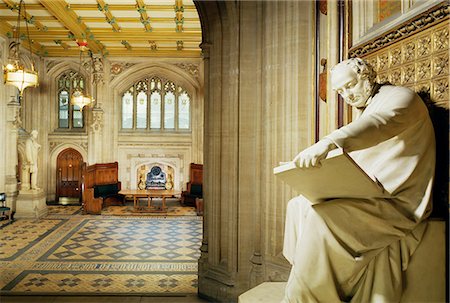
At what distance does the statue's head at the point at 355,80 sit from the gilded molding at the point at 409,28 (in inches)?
19.0

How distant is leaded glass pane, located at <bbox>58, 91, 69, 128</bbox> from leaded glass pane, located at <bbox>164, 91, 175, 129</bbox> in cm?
360

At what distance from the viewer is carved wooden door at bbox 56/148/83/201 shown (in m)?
13.5

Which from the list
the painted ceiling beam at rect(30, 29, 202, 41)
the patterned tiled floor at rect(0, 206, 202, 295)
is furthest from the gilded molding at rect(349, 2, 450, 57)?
the painted ceiling beam at rect(30, 29, 202, 41)

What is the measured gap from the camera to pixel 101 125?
13.2 m

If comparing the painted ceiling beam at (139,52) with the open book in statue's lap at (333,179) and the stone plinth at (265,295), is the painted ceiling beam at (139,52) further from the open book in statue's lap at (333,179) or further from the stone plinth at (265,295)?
the open book in statue's lap at (333,179)

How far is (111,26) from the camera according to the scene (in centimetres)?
1042

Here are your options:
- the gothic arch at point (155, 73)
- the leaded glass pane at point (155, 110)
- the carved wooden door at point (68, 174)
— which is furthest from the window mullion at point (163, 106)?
the carved wooden door at point (68, 174)

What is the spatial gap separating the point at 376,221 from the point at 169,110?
12.7m

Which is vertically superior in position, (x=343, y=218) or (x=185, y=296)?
(x=343, y=218)

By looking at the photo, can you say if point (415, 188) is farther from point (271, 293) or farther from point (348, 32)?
point (348, 32)

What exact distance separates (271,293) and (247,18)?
3.10 meters

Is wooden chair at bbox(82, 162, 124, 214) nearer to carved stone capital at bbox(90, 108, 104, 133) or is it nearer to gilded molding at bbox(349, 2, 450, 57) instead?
carved stone capital at bbox(90, 108, 104, 133)

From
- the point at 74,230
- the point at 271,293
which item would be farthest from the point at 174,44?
the point at 271,293

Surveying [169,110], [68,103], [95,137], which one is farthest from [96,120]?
[169,110]
